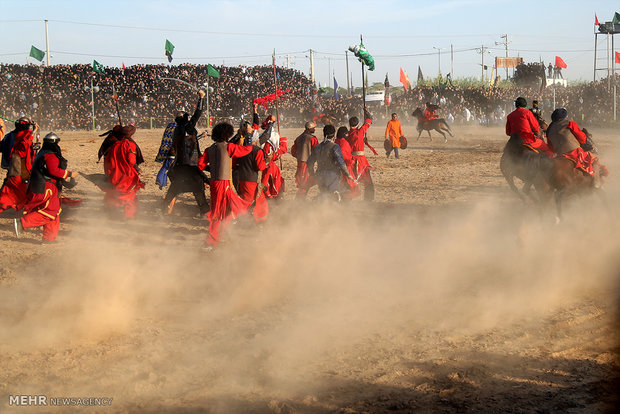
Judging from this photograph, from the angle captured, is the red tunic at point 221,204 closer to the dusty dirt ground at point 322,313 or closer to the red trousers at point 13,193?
the dusty dirt ground at point 322,313

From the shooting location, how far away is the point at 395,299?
5809 mm

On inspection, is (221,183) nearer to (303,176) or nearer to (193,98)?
(303,176)

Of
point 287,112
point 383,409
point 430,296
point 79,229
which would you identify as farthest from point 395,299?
point 287,112

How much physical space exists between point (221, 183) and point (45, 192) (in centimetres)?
258

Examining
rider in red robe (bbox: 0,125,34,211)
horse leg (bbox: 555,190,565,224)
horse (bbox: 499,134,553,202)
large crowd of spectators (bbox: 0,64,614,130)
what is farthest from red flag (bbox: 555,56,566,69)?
rider in red robe (bbox: 0,125,34,211)

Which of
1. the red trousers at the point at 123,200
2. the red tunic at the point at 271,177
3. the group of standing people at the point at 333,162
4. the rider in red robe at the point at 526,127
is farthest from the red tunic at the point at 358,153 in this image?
the red trousers at the point at 123,200

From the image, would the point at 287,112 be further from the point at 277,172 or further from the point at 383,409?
the point at 383,409

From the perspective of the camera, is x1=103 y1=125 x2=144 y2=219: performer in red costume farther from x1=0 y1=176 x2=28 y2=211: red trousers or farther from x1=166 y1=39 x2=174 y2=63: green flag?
x1=166 y1=39 x2=174 y2=63: green flag

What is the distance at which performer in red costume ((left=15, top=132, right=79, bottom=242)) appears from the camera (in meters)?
8.39

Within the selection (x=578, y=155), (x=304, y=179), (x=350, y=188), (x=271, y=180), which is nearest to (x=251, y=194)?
(x=271, y=180)

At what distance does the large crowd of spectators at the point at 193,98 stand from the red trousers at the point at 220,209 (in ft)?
82.7

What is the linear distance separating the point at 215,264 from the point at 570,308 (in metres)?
3.80

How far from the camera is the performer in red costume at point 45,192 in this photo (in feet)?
27.5

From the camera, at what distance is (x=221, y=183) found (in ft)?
25.5
